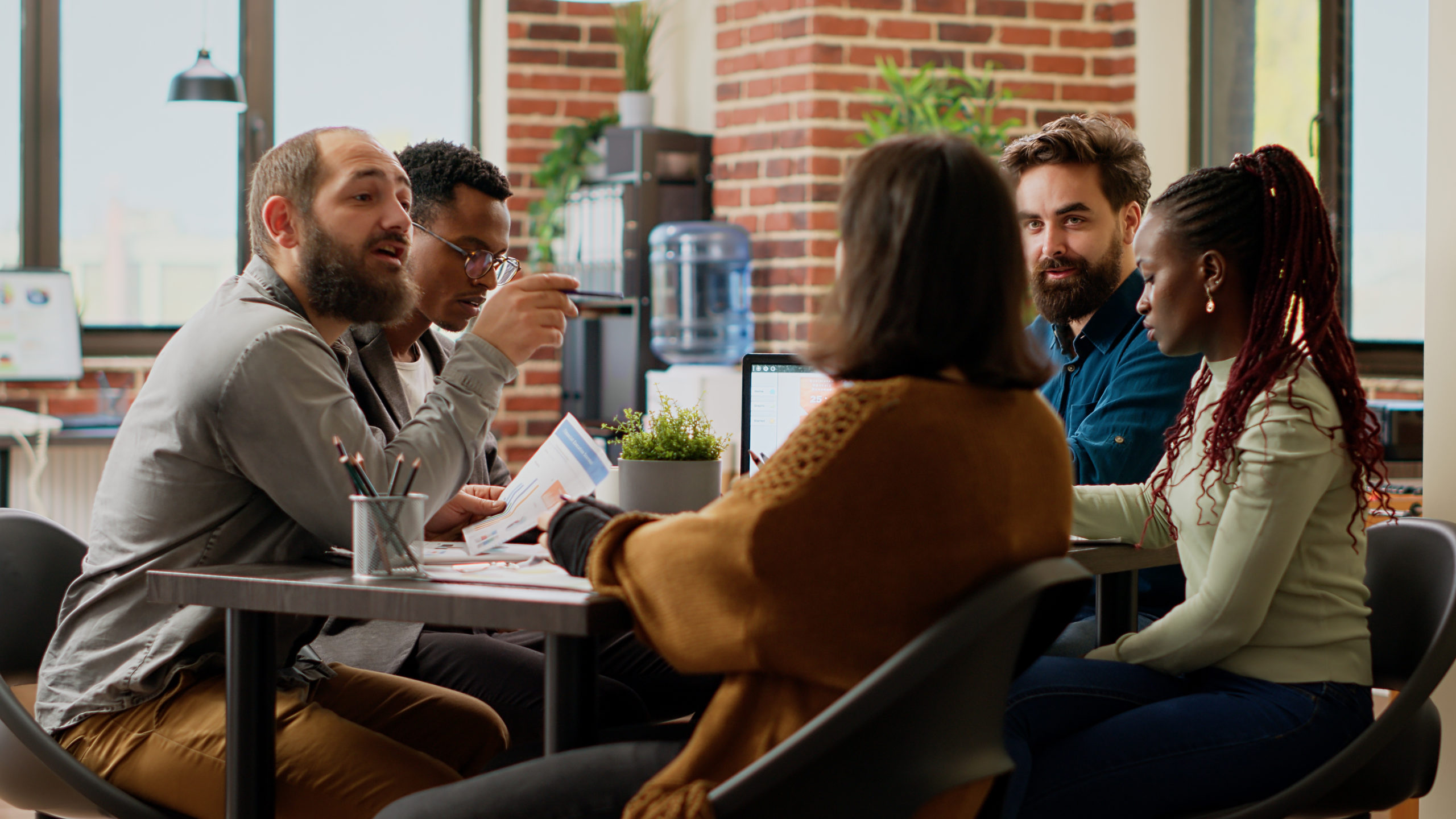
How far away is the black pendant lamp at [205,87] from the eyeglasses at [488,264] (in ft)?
9.47

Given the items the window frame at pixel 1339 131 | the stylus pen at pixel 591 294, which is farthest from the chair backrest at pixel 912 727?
the window frame at pixel 1339 131

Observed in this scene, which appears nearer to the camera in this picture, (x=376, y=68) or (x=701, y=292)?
(x=701, y=292)

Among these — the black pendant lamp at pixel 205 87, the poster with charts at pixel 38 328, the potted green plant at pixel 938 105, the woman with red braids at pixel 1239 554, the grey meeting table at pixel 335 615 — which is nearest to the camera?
the grey meeting table at pixel 335 615

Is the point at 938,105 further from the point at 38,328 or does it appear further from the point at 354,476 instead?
the point at 354,476

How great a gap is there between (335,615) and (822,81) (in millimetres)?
3410

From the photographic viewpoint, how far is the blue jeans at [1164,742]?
4.52 ft

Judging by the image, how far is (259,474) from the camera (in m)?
1.44

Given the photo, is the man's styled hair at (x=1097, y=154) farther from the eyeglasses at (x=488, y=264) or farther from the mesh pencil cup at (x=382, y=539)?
the mesh pencil cup at (x=382, y=539)

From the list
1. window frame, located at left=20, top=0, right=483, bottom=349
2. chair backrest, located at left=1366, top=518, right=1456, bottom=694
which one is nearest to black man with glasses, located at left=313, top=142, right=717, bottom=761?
chair backrest, located at left=1366, top=518, right=1456, bottom=694

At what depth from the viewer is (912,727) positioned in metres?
1.08

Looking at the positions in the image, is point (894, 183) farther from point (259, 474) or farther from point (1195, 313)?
point (259, 474)

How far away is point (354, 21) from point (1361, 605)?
4749 millimetres

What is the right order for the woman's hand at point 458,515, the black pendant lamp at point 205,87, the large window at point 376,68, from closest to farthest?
the woman's hand at point 458,515
the black pendant lamp at point 205,87
the large window at point 376,68

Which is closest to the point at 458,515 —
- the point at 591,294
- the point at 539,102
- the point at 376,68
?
the point at 591,294
